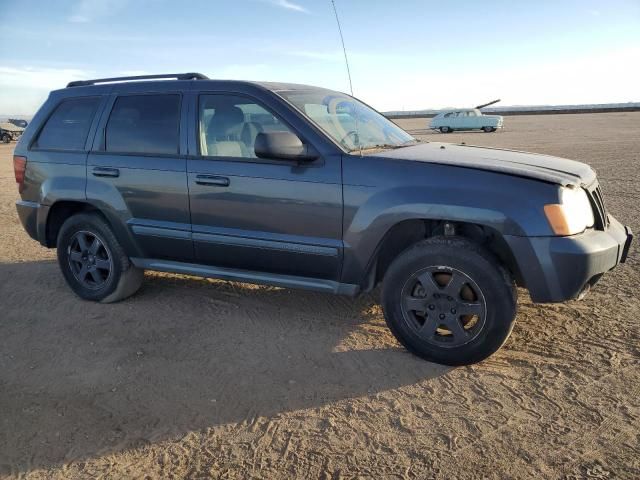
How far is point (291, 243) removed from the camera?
3.82 m

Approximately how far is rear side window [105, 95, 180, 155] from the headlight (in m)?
2.78

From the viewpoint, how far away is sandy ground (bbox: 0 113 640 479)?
8.47ft

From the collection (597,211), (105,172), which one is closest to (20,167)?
(105,172)

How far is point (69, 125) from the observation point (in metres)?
4.82

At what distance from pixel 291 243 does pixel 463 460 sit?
6.09 ft

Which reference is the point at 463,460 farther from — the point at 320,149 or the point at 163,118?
the point at 163,118

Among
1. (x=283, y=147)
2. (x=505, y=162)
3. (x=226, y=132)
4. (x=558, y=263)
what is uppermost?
(x=226, y=132)

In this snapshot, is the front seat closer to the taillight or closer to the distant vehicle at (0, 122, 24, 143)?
the taillight

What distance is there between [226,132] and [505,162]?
2058 mm

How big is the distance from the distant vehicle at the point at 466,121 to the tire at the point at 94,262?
116 feet

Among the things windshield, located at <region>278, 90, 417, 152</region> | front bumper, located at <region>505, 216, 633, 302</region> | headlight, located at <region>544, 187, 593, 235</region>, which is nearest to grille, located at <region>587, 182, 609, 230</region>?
headlight, located at <region>544, 187, 593, 235</region>

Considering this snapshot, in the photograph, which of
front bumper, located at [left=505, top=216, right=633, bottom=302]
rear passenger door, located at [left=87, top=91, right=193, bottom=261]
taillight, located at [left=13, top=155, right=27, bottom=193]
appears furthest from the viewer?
taillight, located at [left=13, top=155, right=27, bottom=193]

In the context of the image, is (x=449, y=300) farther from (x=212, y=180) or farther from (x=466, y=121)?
(x=466, y=121)

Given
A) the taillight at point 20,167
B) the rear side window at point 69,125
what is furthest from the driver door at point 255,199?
the taillight at point 20,167
